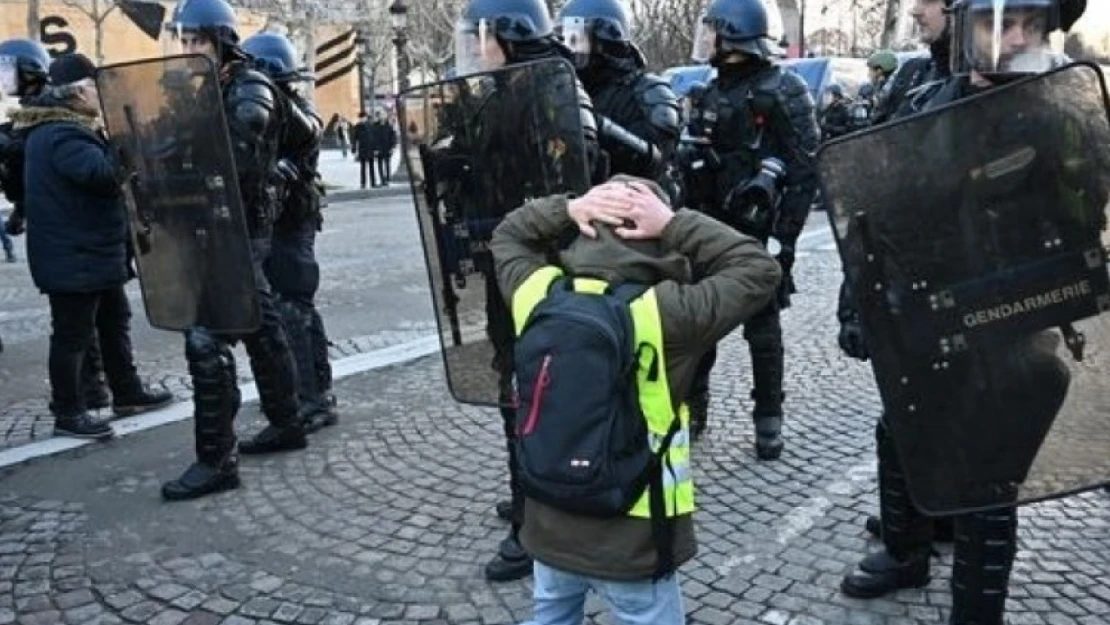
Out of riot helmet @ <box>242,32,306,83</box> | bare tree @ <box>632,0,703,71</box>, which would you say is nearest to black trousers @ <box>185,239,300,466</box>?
riot helmet @ <box>242,32,306,83</box>

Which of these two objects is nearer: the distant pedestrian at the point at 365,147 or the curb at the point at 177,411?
the curb at the point at 177,411

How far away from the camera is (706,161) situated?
4438 millimetres

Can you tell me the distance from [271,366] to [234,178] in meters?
1.05

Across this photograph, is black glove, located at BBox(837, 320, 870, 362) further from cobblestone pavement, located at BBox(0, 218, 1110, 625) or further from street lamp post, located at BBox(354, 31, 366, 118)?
street lamp post, located at BBox(354, 31, 366, 118)

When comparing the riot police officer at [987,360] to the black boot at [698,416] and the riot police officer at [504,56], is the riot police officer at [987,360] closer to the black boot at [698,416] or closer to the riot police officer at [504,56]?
the riot police officer at [504,56]

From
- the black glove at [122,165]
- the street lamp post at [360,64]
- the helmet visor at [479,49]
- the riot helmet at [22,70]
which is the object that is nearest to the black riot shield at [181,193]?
the black glove at [122,165]

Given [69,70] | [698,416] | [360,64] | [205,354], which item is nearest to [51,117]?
[69,70]

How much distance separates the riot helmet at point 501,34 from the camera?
10.5 ft

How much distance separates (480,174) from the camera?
10.2ft

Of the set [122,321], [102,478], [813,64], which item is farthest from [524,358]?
[813,64]

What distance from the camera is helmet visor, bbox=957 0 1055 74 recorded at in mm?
2193

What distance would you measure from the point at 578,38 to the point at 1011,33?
1.81 meters

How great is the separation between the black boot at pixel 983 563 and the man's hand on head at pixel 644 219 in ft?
3.38

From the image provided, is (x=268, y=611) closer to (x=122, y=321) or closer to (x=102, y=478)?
(x=102, y=478)
